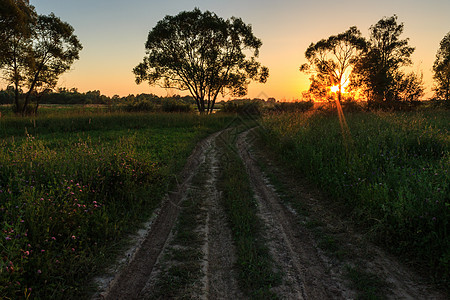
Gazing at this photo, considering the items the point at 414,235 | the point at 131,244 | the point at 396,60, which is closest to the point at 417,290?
the point at 414,235

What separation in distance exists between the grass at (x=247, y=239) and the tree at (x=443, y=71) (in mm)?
31384

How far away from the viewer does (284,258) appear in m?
3.66

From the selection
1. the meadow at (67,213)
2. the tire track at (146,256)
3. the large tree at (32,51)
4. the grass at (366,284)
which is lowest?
the tire track at (146,256)

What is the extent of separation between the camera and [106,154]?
6.58 m

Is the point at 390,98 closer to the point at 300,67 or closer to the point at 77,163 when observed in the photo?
the point at 300,67

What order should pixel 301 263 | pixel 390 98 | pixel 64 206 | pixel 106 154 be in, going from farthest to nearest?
pixel 390 98
pixel 106 154
pixel 64 206
pixel 301 263

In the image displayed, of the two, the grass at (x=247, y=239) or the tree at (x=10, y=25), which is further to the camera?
the tree at (x=10, y=25)

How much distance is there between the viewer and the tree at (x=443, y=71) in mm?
29141

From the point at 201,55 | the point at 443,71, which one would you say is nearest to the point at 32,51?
the point at 201,55

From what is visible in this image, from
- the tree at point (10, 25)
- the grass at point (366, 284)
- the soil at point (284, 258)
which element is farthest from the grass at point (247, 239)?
the tree at point (10, 25)

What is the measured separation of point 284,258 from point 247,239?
0.69 metres

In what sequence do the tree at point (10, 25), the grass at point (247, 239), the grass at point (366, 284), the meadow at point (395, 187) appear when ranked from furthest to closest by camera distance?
the tree at point (10, 25) < the meadow at point (395, 187) < the grass at point (247, 239) < the grass at point (366, 284)

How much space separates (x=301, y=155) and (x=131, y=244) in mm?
6663

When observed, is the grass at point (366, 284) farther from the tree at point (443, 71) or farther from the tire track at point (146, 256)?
the tree at point (443, 71)
